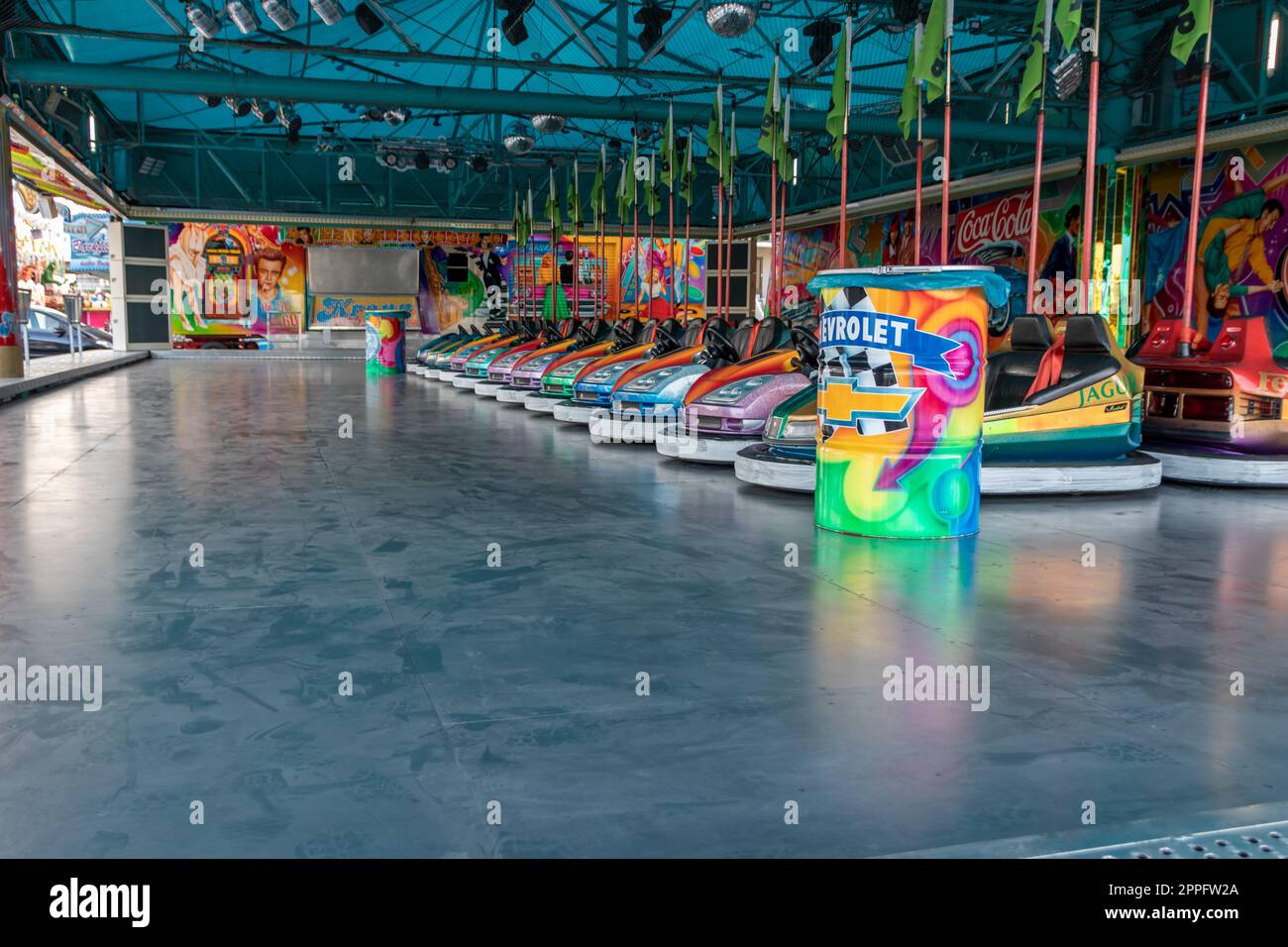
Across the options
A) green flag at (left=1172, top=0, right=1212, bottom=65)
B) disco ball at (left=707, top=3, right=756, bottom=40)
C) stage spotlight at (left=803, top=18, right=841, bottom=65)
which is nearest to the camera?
green flag at (left=1172, top=0, right=1212, bottom=65)

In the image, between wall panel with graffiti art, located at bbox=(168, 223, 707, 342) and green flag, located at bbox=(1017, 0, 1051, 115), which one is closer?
green flag, located at bbox=(1017, 0, 1051, 115)

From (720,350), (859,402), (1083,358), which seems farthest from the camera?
(720,350)

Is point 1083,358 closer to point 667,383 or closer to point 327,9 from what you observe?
point 667,383

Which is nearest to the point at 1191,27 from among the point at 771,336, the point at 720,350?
the point at 771,336

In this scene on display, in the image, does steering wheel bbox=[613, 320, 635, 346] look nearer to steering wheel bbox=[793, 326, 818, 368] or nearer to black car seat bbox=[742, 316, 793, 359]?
black car seat bbox=[742, 316, 793, 359]

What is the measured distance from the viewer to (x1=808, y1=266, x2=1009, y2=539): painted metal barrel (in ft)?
15.8

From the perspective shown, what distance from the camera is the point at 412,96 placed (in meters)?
15.0

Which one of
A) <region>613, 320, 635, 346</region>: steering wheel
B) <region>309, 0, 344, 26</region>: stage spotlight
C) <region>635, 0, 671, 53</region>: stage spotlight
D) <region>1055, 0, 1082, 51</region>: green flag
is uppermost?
<region>635, 0, 671, 53</region>: stage spotlight

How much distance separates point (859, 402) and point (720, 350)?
4.07 meters

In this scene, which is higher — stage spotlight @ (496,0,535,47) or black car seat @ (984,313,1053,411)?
stage spotlight @ (496,0,535,47)

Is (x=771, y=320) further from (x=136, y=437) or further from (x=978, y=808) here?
(x=978, y=808)

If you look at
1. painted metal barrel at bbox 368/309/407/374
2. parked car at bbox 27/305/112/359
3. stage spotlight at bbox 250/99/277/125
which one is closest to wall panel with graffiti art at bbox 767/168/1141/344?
painted metal barrel at bbox 368/309/407/374

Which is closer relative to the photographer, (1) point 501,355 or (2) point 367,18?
(2) point 367,18

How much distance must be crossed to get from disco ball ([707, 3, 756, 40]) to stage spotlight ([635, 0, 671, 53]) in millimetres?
2225
